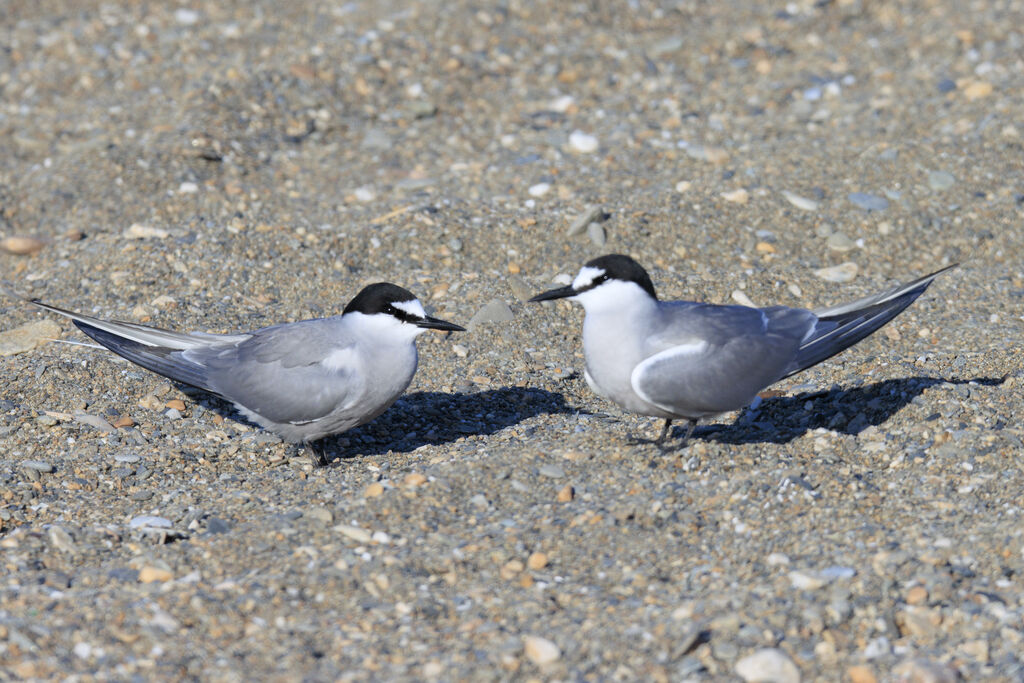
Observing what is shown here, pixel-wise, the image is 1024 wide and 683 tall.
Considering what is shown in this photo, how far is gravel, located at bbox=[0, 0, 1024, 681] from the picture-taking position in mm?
3680

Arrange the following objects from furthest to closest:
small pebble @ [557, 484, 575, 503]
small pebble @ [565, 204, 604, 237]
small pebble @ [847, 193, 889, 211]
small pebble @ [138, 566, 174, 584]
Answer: small pebble @ [847, 193, 889, 211] < small pebble @ [565, 204, 604, 237] < small pebble @ [557, 484, 575, 503] < small pebble @ [138, 566, 174, 584]

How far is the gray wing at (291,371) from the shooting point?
190 inches

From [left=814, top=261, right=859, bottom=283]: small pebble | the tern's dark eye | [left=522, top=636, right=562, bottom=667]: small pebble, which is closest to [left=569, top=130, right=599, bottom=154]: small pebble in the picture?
[left=814, top=261, right=859, bottom=283]: small pebble

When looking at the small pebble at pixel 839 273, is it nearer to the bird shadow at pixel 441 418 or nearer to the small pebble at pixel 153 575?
the bird shadow at pixel 441 418

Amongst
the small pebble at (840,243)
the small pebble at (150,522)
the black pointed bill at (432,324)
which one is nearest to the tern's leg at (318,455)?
the black pointed bill at (432,324)

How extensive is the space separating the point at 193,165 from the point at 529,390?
3150mm

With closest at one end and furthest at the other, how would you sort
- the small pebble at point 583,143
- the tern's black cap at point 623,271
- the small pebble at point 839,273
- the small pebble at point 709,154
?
the tern's black cap at point 623,271, the small pebble at point 839,273, the small pebble at point 709,154, the small pebble at point 583,143

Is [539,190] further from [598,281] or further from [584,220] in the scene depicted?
[598,281]

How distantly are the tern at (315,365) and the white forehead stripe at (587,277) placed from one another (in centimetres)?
56

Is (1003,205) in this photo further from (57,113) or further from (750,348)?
(57,113)

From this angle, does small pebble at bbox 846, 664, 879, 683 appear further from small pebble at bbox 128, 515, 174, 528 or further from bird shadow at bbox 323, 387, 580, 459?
small pebble at bbox 128, 515, 174, 528

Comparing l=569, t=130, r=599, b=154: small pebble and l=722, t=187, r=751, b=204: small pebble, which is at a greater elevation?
l=569, t=130, r=599, b=154: small pebble

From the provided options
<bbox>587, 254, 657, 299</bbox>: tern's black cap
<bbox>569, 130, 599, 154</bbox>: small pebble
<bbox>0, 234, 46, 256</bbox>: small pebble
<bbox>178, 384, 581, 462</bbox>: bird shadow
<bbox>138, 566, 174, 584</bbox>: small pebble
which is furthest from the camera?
<bbox>569, 130, 599, 154</bbox>: small pebble

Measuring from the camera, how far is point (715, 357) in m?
4.60
